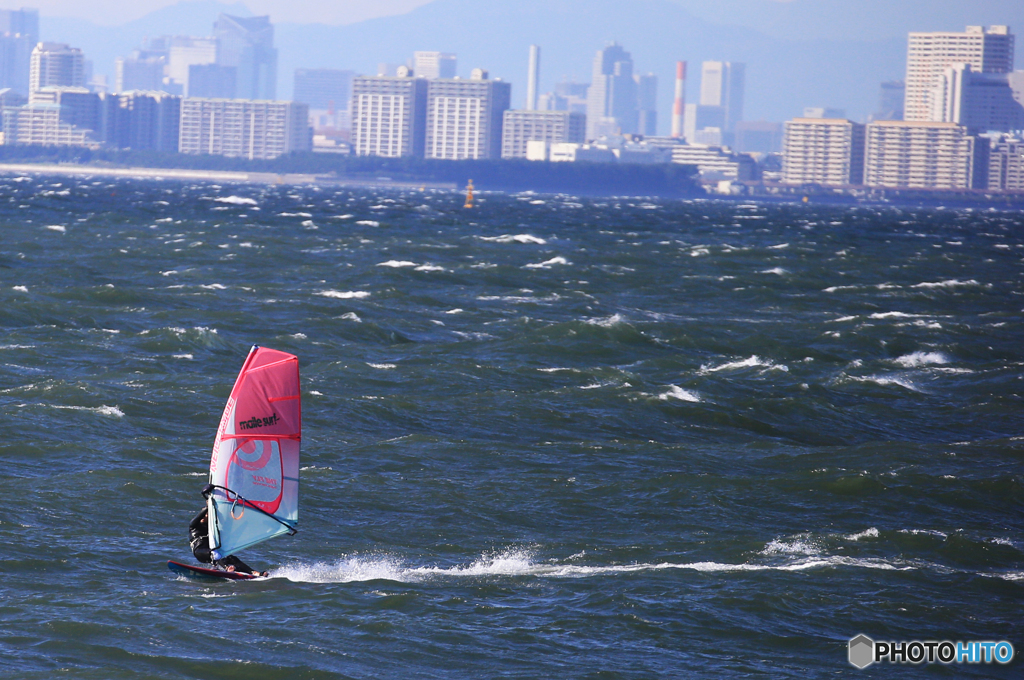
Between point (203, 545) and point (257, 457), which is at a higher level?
point (257, 457)

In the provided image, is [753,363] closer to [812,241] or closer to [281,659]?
[281,659]

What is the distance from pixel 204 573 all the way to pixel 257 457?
232 cm

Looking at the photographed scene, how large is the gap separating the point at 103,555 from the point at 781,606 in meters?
11.0

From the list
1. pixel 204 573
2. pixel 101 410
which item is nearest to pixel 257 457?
pixel 204 573

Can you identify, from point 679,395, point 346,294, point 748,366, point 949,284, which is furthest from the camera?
point 949,284

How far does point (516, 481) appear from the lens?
89.6ft

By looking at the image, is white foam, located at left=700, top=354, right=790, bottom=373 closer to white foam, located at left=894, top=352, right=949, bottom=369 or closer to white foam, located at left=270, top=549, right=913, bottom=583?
white foam, located at left=894, top=352, right=949, bottom=369

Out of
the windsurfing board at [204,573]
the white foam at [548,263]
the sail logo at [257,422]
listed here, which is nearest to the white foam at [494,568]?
the windsurfing board at [204,573]

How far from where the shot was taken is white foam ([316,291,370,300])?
5638 centimetres

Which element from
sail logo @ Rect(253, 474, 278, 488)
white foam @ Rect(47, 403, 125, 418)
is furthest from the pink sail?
white foam @ Rect(47, 403, 125, 418)

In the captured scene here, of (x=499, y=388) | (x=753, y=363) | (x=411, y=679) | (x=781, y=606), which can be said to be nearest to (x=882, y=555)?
(x=781, y=606)

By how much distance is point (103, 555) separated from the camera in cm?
2158

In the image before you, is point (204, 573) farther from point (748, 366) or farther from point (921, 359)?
A: point (921, 359)

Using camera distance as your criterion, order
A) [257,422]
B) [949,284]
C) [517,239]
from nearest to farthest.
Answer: [257,422] < [949,284] < [517,239]
